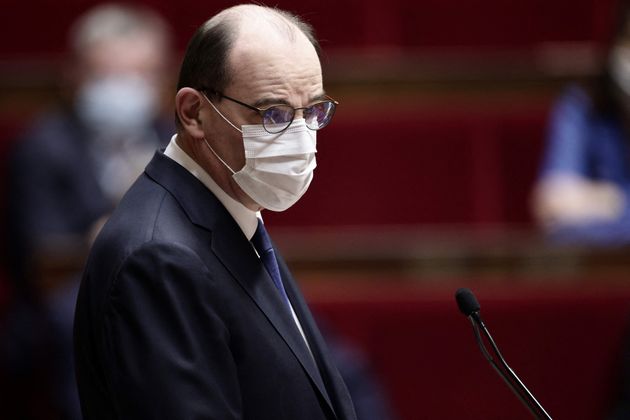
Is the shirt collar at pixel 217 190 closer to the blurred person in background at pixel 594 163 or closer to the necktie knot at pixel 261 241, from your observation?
the necktie knot at pixel 261 241

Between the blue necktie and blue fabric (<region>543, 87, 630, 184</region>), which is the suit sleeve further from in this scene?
blue fabric (<region>543, 87, 630, 184</region>)

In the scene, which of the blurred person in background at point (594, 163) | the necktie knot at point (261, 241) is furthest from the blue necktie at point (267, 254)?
the blurred person in background at point (594, 163)

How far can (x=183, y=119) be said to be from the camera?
51 cm

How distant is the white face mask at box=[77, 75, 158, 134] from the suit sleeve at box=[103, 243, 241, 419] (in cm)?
76

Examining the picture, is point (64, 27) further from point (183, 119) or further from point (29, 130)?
point (183, 119)

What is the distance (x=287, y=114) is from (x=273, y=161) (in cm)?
2

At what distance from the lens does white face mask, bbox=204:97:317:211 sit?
0.51 m

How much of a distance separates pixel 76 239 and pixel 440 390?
1.22 feet

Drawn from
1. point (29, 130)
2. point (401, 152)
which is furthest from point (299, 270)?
point (29, 130)

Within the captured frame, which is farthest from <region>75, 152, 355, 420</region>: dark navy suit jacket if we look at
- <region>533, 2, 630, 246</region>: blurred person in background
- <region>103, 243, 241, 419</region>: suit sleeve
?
<region>533, 2, 630, 246</region>: blurred person in background

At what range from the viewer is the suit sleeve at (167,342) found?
1.44ft

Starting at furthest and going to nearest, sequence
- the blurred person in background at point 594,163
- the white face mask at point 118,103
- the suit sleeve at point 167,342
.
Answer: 1. the white face mask at point 118,103
2. the blurred person in background at point 594,163
3. the suit sleeve at point 167,342

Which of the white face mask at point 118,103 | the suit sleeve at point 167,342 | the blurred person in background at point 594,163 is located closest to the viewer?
the suit sleeve at point 167,342

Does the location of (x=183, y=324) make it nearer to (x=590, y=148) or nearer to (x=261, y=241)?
(x=261, y=241)
